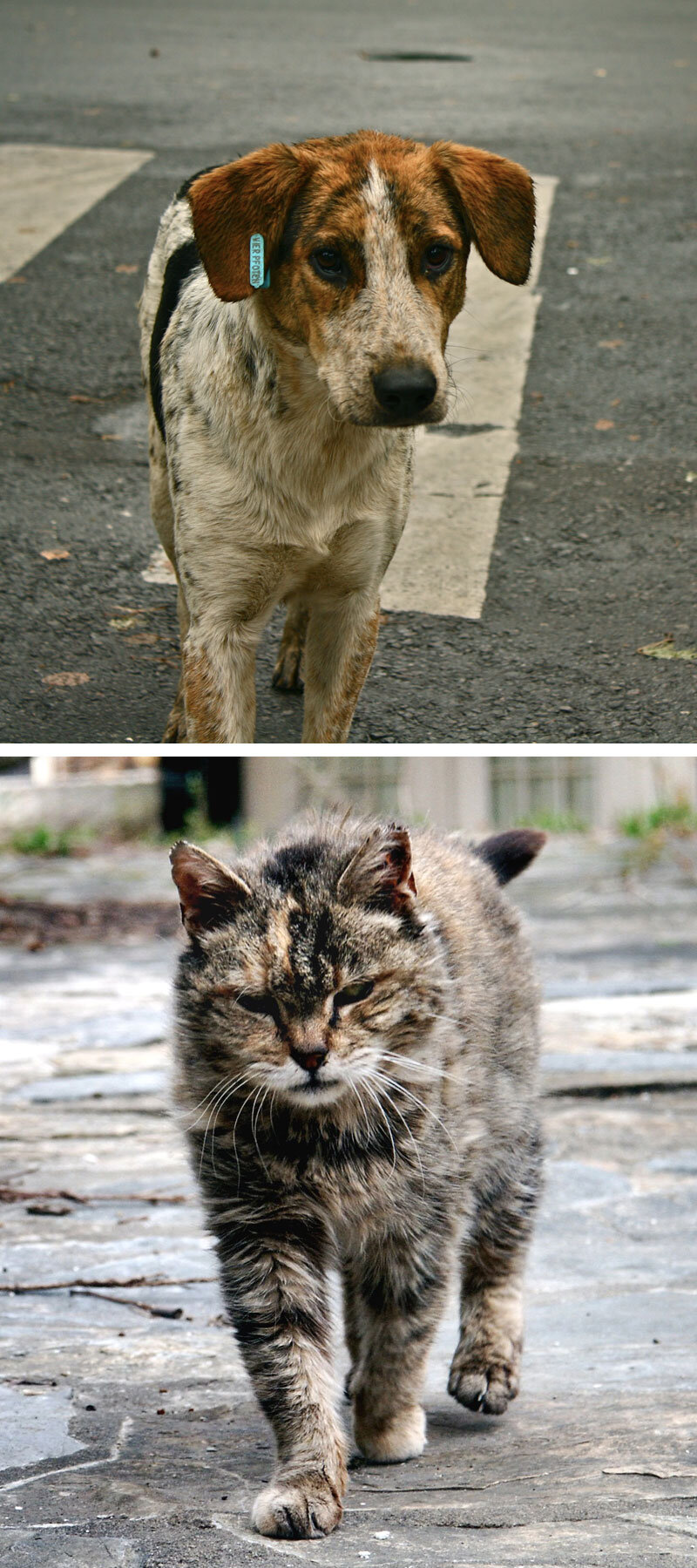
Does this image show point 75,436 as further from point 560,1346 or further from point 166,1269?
point 560,1346

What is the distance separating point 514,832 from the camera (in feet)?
13.5

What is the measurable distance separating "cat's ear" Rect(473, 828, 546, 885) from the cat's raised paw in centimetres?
112

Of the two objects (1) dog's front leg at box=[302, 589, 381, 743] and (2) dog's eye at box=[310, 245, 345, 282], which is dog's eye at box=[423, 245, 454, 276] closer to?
(2) dog's eye at box=[310, 245, 345, 282]

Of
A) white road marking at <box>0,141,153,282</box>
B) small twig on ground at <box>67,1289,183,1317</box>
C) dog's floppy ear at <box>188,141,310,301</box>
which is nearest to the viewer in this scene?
small twig on ground at <box>67,1289,183,1317</box>

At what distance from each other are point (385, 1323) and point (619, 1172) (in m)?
1.74

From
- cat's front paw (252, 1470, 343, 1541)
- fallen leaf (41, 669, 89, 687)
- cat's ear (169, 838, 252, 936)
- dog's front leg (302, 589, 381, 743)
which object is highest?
cat's ear (169, 838, 252, 936)

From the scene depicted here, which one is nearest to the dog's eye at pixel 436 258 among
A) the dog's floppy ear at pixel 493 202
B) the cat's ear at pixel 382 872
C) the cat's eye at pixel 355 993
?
the dog's floppy ear at pixel 493 202

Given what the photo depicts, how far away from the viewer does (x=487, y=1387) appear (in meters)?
3.50

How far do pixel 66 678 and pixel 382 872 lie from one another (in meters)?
3.38

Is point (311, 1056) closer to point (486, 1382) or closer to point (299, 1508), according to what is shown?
point (299, 1508)

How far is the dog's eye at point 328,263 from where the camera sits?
4145 mm

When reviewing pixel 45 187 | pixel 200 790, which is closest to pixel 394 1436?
pixel 200 790

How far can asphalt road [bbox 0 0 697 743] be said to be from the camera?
20.6 feet

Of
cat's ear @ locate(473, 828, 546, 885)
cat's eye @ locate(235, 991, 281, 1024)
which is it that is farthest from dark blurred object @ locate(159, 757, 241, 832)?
cat's eye @ locate(235, 991, 281, 1024)
